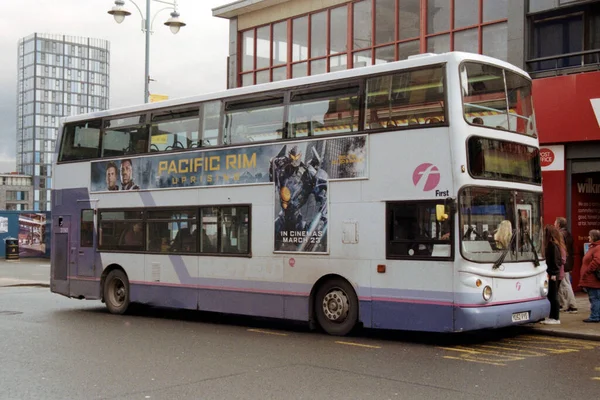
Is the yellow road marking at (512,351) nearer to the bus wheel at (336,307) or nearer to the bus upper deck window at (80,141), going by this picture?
the bus wheel at (336,307)

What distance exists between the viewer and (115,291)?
16.8 metres

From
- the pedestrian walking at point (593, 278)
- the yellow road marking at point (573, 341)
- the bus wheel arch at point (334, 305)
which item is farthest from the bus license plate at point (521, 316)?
the bus wheel arch at point (334, 305)

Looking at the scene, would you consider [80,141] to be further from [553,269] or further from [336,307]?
[553,269]

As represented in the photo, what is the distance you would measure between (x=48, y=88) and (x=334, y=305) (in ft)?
572

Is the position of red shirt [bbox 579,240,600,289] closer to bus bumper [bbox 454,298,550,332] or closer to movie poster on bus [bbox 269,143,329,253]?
bus bumper [bbox 454,298,550,332]

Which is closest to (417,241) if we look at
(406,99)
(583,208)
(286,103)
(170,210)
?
(406,99)

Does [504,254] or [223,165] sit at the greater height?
[223,165]

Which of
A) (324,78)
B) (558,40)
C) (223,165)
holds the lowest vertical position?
(223,165)

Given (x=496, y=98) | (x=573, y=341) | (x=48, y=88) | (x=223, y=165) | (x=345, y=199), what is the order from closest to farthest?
1. (x=496, y=98)
2. (x=573, y=341)
3. (x=345, y=199)
4. (x=223, y=165)
5. (x=48, y=88)

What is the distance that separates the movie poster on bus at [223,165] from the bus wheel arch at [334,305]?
1696 millimetres

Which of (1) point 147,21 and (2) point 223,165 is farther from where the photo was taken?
(1) point 147,21

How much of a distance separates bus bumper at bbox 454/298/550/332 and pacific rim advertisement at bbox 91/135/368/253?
8.54ft

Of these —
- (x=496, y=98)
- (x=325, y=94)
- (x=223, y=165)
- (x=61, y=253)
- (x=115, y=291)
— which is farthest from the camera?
(x=61, y=253)

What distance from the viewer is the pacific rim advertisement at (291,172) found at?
12.8 metres
